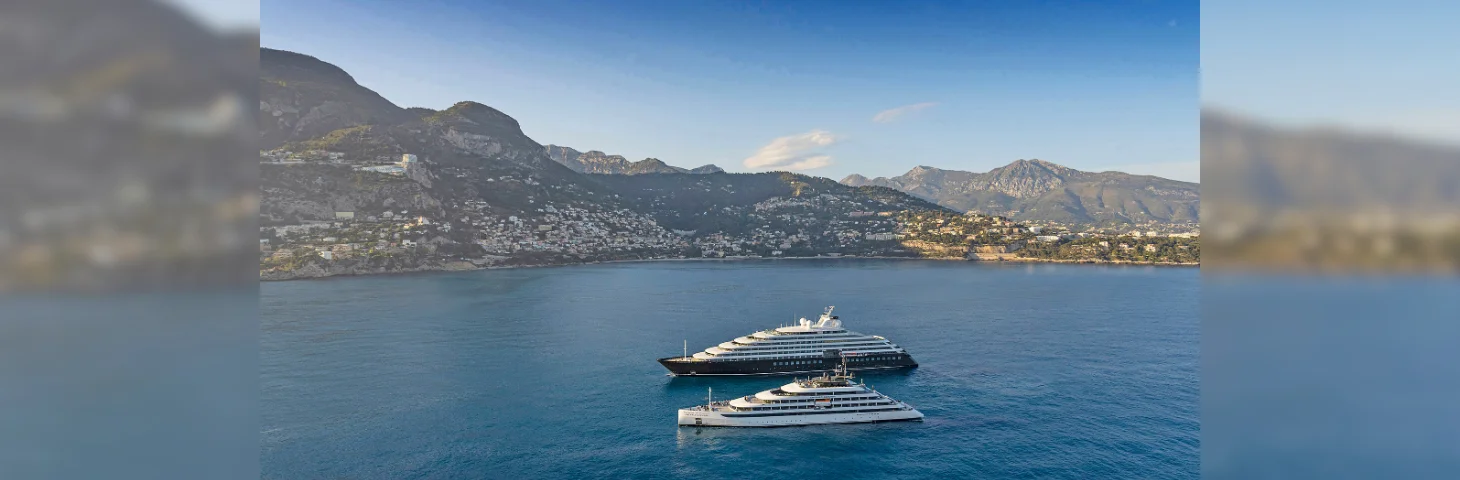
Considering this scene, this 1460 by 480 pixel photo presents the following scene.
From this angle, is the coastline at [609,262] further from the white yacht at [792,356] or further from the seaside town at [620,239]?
the white yacht at [792,356]

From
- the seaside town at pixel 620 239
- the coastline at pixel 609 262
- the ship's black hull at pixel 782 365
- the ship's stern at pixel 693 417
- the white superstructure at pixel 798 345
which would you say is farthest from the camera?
the seaside town at pixel 620 239

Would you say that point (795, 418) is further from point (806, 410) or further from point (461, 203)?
point (461, 203)

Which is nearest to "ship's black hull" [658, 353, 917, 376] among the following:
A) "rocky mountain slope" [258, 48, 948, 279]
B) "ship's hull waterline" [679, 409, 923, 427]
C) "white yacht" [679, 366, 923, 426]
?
"white yacht" [679, 366, 923, 426]

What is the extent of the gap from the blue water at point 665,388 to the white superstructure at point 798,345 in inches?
57.3

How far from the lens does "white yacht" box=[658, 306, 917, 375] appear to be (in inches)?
1030

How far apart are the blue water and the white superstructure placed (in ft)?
4.78

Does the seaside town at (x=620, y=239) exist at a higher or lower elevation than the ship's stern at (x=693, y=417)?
higher

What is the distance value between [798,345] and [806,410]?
7221 millimetres

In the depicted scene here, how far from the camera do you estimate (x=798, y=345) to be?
2691cm

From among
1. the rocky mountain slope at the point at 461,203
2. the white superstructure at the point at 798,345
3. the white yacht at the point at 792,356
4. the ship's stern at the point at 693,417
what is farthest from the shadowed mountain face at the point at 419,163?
the ship's stern at the point at 693,417

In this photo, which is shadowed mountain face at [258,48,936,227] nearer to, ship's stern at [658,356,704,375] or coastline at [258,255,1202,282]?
coastline at [258,255,1202,282]

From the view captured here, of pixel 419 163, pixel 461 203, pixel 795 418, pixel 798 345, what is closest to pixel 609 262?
pixel 461 203

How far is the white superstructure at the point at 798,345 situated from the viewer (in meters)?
26.5
